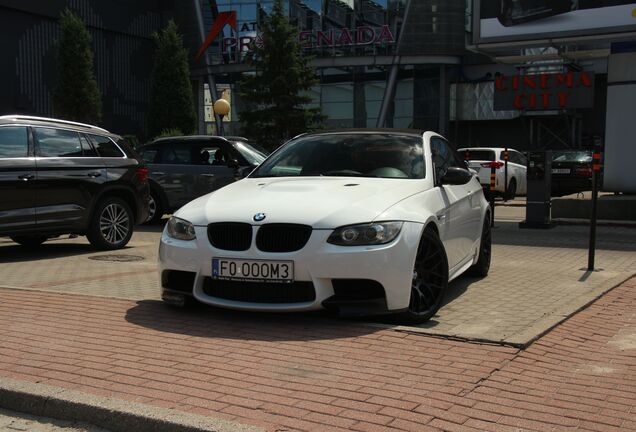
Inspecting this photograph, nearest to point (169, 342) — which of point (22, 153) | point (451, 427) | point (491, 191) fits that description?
point (451, 427)

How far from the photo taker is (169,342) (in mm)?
4902

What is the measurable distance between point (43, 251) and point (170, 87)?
98.2ft

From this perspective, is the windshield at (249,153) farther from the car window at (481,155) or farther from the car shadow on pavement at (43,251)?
the car window at (481,155)

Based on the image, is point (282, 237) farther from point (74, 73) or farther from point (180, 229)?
point (74, 73)

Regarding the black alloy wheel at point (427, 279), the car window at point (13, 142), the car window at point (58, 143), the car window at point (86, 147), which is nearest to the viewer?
the black alloy wheel at point (427, 279)

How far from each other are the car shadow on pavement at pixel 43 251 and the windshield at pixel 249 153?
140 inches

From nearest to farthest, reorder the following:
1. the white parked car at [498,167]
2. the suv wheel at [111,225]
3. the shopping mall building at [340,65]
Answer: the suv wheel at [111,225] → the white parked car at [498,167] → the shopping mall building at [340,65]

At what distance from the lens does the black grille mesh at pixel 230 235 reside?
5285 millimetres

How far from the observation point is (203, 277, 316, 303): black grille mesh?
521 cm

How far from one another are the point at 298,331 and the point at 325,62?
34.1 m

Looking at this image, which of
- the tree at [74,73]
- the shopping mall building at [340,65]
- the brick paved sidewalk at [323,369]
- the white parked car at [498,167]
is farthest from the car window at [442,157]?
the tree at [74,73]

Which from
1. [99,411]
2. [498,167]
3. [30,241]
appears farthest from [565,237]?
[99,411]

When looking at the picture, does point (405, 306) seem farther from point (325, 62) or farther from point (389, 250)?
point (325, 62)

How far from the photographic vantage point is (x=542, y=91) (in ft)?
68.9
